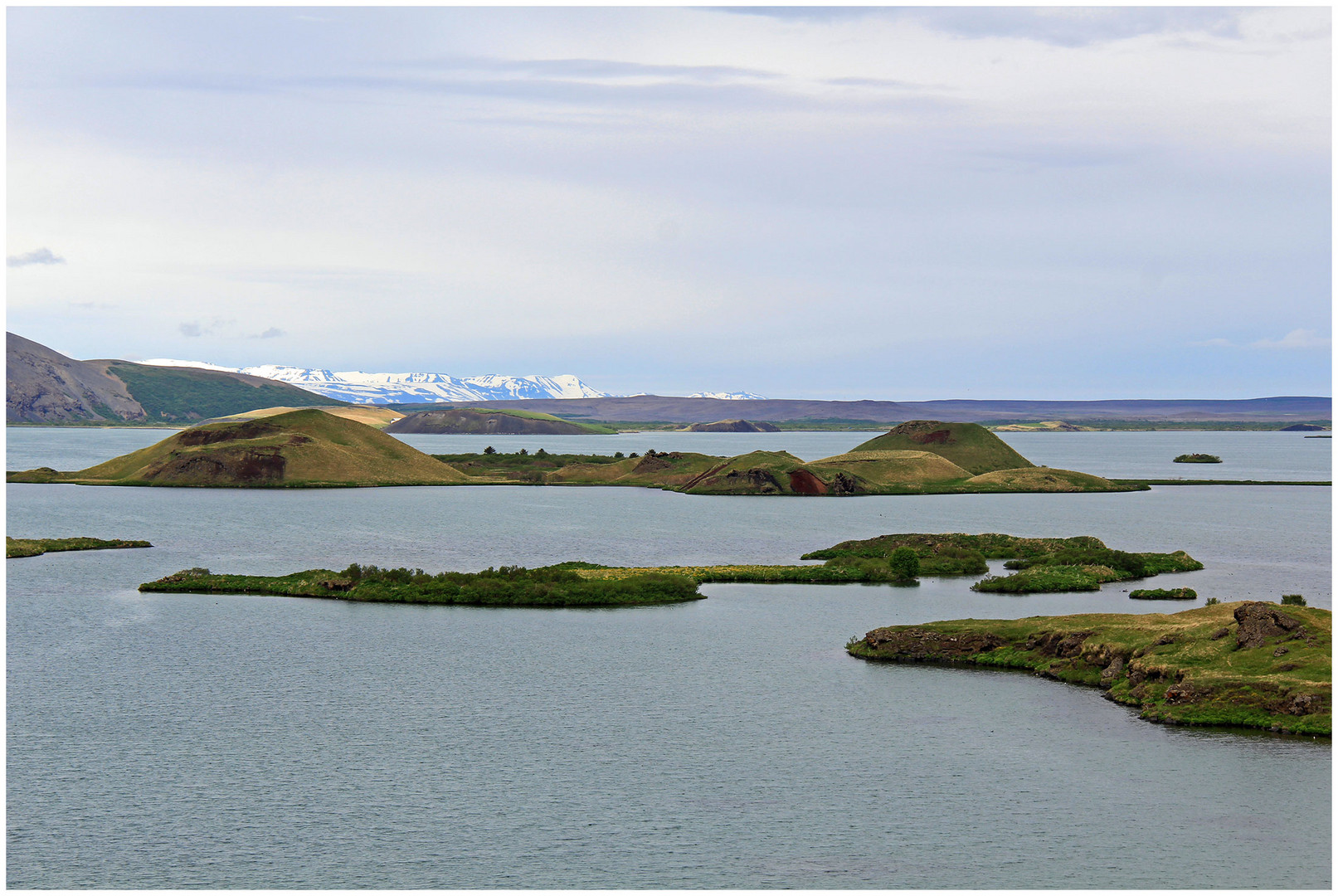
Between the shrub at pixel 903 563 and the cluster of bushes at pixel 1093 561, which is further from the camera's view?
the cluster of bushes at pixel 1093 561

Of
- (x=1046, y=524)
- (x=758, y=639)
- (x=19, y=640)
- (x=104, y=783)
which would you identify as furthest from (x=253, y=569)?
(x=1046, y=524)

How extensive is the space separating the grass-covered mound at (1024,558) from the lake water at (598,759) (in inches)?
217

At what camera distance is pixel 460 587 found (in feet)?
285

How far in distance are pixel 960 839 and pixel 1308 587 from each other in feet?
238

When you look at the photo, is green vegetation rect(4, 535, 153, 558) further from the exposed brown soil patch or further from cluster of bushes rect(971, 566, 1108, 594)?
the exposed brown soil patch

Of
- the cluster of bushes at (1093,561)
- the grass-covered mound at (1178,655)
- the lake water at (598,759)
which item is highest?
the cluster of bushes at (1093,561)

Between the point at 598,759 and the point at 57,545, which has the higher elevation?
the point at 57,545

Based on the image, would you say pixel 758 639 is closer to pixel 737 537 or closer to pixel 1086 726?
pixel 1086 726

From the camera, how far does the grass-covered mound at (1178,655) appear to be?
49.5 m

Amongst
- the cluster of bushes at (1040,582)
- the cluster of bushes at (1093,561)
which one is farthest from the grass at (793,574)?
the cluster of bushes at (1093,561)

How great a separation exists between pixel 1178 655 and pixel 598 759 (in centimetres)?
3009

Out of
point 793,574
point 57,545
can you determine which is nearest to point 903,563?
point 793,574

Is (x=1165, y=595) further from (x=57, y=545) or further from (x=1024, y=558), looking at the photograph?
(x=57, y=545)

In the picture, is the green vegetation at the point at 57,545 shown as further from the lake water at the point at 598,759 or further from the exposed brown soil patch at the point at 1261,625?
the exposed brown soil patch at the point at 1261,625
